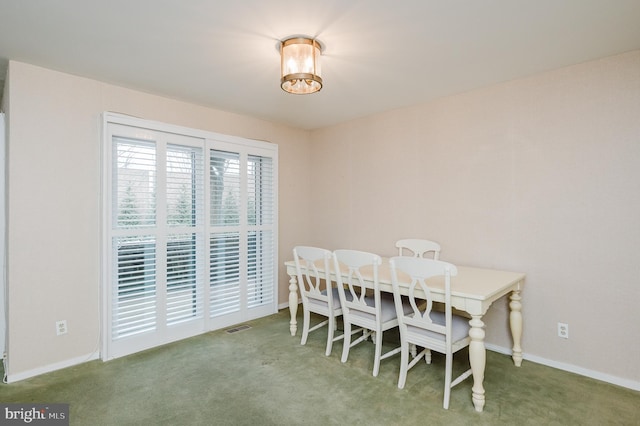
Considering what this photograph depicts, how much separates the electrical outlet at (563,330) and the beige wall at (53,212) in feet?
12.6

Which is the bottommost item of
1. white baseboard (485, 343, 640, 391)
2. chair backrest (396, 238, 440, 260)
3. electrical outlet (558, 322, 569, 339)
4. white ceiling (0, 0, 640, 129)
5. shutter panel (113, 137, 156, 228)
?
white baseboard (485, 343, 640, 391)

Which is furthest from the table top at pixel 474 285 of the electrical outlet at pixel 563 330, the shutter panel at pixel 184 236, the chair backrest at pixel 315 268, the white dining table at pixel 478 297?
the shutter panel at pixel 184 236

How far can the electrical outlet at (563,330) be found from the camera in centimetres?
262

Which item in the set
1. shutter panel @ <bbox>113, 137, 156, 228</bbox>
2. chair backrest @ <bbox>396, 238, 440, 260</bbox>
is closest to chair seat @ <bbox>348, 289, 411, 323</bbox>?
chair backrest @ <bbox>396, 238, 440, 260</bbox>

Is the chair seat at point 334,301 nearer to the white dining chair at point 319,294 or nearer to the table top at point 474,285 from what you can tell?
the white dining chair at point 319,294

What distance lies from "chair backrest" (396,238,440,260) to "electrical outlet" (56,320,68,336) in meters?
3.06

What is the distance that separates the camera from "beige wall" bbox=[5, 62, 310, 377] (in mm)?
2494

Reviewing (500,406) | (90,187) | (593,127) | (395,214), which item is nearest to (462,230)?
(395,214)

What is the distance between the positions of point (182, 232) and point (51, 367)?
146 centimetres

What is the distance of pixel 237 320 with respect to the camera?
12.4ft

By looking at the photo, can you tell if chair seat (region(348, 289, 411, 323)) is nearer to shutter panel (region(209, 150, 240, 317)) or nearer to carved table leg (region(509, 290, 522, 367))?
carved table leg (region(509, 290, 522, 367))

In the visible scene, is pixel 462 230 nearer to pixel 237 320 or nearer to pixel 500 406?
pixel 500 406

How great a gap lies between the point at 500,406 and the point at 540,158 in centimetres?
192

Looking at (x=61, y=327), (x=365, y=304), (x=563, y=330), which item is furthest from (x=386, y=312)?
(x=61, y=327)
